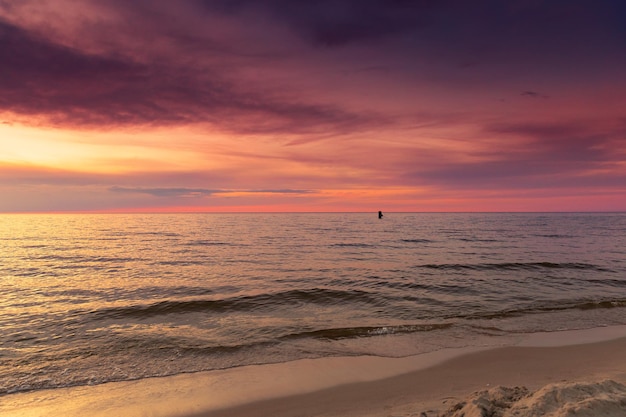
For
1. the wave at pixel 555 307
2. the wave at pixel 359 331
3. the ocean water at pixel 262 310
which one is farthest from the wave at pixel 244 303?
the wave at pixel 555 307

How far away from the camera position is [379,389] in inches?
328

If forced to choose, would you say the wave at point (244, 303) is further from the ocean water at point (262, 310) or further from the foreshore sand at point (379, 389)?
the foreshore sand at point (379, 389)

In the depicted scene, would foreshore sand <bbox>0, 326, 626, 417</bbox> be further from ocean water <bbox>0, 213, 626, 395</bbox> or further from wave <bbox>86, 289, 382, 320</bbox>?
wave <bbox>86, 289, 382, 320</bbox>

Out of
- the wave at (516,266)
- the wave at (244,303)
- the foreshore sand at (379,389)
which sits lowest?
the wave at (244,303)

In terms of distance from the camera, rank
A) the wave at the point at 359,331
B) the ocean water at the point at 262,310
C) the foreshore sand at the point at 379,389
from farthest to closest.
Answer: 1. the wave at the point at 359,331
2. the ocean water at the point at 262,310
3. the foreshore sand at the point at 379,389

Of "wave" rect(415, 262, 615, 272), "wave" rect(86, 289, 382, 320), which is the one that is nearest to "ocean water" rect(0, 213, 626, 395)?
"wave" rect(86, 289, 382, 320)

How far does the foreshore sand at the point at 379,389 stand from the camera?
616 cm

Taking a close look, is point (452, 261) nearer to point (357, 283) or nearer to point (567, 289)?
point (567, 289)

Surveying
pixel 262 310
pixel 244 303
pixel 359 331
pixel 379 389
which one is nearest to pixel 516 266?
pixel 359 331

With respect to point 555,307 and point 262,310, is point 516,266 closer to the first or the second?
point 555,307

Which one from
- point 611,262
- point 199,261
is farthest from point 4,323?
point 611,262

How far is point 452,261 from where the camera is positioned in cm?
3231

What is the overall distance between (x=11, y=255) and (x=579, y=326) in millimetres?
47976

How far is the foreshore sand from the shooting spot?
616 cm
